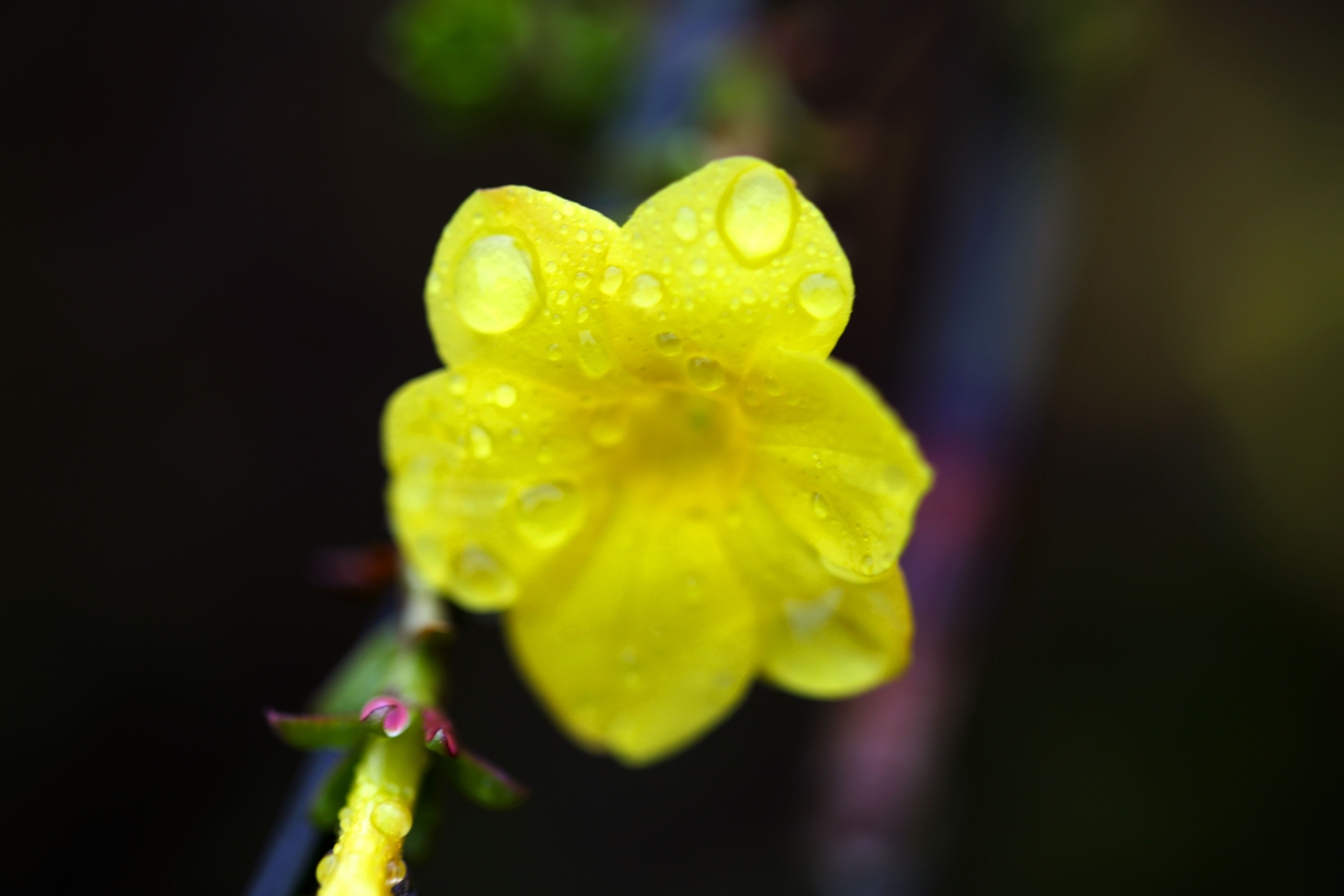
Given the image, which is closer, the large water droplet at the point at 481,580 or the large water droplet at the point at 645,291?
the large water droplet at the point at 645,291

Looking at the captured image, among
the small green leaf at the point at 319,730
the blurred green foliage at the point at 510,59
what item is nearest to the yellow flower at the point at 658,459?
the small green leaf at the point at 319,730

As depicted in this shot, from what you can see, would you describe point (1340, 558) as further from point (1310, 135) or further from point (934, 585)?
point (934, 585)

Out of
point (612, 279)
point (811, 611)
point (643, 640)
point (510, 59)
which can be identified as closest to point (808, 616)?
point (811, 611)

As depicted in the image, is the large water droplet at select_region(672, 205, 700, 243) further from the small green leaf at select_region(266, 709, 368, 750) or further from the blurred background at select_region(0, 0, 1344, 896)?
the blurred background at select_region(0, 0, 1344, 896)

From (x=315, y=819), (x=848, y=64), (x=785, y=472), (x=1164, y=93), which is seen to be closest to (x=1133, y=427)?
(x=1164, y=93)

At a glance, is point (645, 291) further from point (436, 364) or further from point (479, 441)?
point (436, 364)

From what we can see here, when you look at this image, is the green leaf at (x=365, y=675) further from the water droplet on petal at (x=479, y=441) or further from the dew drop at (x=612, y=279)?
the dew drop at (x=612, y=279)
